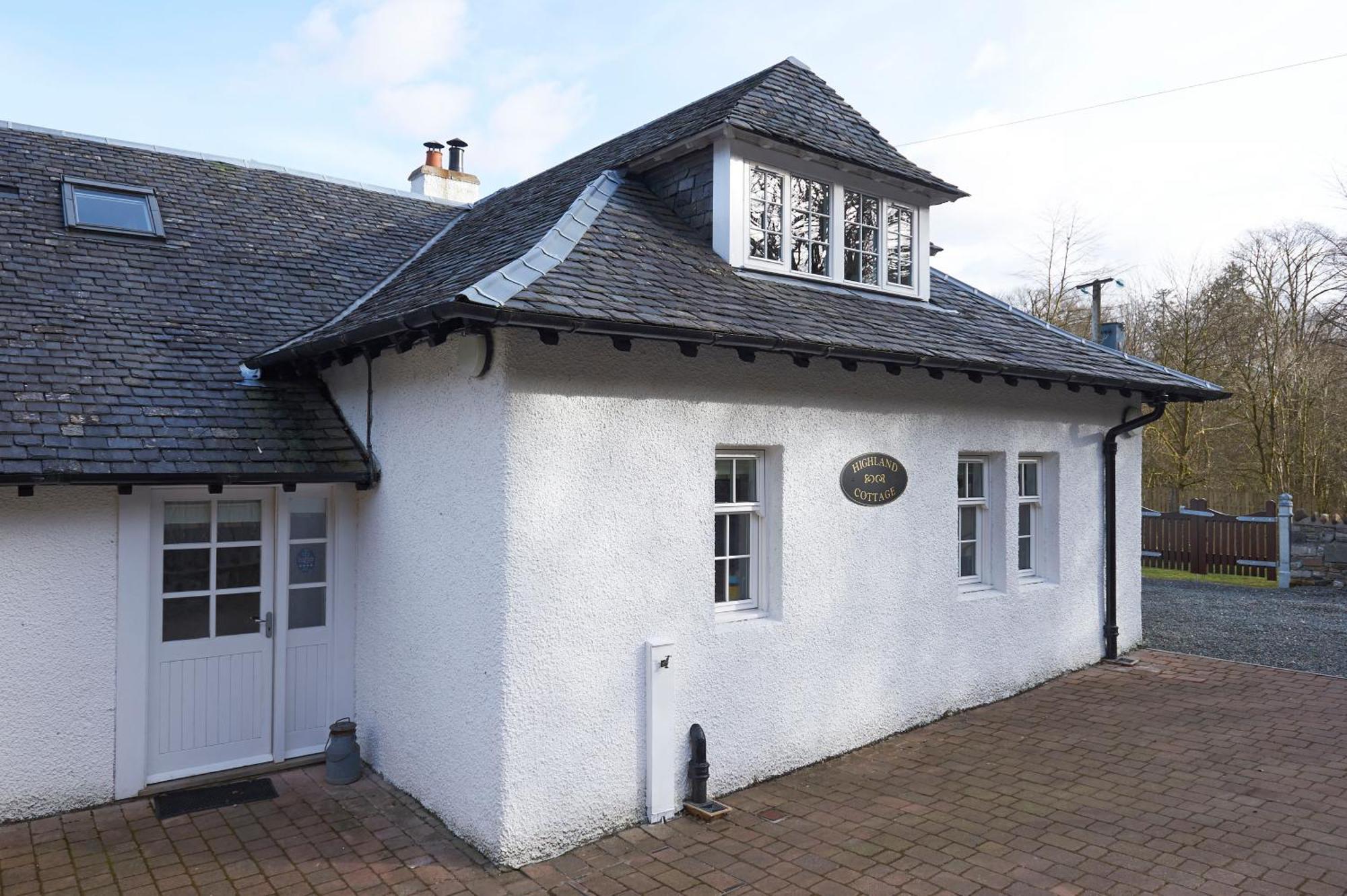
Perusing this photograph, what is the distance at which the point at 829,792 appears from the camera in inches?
264

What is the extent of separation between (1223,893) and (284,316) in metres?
8.86

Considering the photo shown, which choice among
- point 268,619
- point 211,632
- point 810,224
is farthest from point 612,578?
point 810,224

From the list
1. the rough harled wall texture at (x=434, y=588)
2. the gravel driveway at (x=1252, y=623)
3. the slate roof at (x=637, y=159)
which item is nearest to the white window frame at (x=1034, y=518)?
the gravel driveway at (x=1252, y=623)

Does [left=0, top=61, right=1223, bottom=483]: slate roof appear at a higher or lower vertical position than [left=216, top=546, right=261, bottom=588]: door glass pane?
higher

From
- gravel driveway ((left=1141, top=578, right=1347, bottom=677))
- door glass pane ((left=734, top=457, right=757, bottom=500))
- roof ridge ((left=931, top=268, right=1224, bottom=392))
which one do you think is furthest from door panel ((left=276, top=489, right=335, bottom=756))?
gravel driveway ((left=1141, top=578, right=1347, bottom=677))

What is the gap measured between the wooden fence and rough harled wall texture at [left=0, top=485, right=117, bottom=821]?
17517 millimetres

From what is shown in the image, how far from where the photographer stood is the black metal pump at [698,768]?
632 cm

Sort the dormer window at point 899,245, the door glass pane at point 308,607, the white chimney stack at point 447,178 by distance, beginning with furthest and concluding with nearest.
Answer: the white chimney stack at point 447,178, the dormer window at point 899,245, the door glass pane at point 308,607

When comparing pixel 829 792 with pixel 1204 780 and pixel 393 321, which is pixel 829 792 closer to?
pixel 1204 780

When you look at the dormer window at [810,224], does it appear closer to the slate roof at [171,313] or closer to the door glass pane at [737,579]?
the door glass pane at [737,579]

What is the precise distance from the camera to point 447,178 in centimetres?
1389

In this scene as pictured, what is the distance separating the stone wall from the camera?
16.6 metres

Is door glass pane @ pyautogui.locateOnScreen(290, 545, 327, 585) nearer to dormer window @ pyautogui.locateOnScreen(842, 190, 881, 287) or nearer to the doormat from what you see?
the doormat

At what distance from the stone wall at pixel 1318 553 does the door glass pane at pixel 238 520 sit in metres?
18.6
